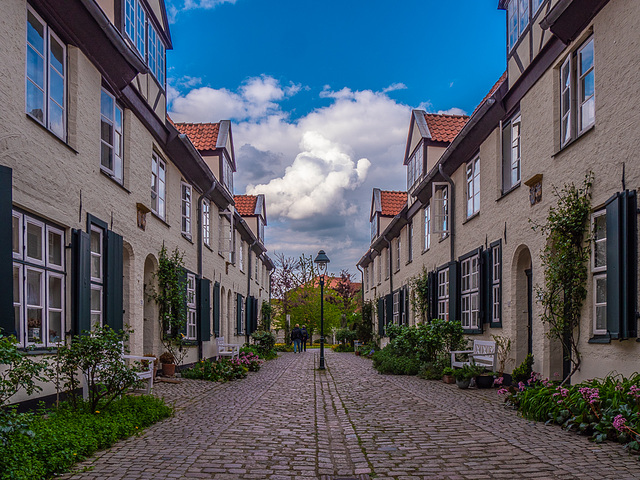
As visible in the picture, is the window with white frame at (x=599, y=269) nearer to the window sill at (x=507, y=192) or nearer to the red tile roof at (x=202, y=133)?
the window sill at (x=507, y=192)

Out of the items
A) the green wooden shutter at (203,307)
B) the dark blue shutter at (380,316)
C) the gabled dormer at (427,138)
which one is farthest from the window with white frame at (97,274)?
the dark blue shutter at (380,316)

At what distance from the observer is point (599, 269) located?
7770 mm

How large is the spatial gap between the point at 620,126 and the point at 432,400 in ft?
16.0

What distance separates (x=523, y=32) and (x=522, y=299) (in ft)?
16.3

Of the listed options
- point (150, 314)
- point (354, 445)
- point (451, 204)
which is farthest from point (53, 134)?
point (451, 204)

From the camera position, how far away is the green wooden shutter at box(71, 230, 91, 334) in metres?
8.20

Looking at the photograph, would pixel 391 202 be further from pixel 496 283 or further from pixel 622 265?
pixel 622 265

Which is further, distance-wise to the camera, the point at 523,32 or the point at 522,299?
the point at 522,299

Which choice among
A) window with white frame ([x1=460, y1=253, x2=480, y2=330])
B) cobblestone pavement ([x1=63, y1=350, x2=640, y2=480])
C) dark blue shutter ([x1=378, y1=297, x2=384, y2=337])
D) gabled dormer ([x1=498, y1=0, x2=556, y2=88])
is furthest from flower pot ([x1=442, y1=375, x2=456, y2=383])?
dark blue shutter ([x1=378, y1=297, x2=384, y2=337])

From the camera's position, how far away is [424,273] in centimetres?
1877

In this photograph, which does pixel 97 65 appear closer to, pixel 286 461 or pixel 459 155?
pixel 286 461

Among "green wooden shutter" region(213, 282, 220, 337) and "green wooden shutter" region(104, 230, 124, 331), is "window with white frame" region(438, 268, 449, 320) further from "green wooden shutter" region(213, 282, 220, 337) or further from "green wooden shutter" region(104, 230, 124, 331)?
"green wooden shutter" region(104, 230, 124, 331)

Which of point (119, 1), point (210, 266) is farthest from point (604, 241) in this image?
point (210, 266)

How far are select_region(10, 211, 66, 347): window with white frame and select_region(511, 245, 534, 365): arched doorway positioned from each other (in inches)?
308
